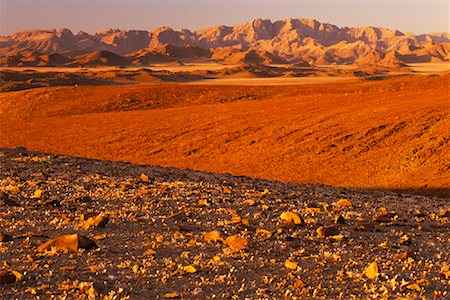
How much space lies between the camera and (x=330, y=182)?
21.2 meters

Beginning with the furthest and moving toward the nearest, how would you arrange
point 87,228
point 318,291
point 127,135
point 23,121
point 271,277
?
point 23,121 → point 127,135 → point 87,228 → point 271,277 → point 318,291

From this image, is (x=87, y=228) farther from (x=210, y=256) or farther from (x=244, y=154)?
(x=244, y=154)

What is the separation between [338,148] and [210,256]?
62.7 feet

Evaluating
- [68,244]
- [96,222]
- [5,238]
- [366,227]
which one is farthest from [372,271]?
[5,238]

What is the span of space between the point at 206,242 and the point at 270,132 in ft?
72.4

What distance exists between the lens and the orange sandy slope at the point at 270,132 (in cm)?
2247

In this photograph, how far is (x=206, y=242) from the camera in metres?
7.53

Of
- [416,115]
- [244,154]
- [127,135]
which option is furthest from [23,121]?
[416,115]

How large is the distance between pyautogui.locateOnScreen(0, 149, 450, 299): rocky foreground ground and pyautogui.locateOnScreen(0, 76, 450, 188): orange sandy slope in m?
11.0

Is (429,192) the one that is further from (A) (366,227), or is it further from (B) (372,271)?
(B) (372,271)

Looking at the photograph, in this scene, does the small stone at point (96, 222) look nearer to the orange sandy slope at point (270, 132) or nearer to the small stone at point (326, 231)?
the small stone at point (326, 231)

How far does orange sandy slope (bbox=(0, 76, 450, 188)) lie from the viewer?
22.5m

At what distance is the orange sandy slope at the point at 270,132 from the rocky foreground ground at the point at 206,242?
10972mm

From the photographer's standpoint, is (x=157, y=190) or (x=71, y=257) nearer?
(x=71, y=257)
